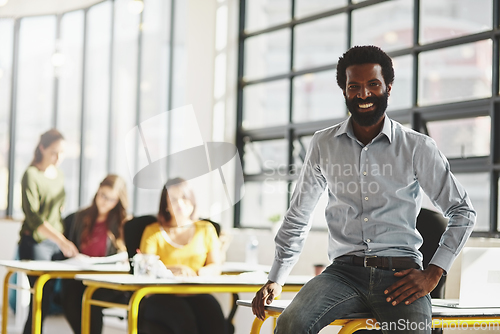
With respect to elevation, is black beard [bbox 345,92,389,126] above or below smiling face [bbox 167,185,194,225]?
above

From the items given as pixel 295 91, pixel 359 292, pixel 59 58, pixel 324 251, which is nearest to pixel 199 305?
pixel 324 251

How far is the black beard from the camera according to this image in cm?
209

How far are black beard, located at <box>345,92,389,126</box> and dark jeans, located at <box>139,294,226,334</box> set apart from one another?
1.81 m

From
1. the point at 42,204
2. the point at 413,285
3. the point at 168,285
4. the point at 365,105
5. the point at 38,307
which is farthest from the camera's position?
the point at 42,204

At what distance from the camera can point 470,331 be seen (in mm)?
3371

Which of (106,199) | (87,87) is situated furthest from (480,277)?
(87,87)

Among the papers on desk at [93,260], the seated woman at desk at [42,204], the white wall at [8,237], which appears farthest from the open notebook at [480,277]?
the white wall at [8,237]

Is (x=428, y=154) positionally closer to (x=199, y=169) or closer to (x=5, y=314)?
(x=5, y=314)

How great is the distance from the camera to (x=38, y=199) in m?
4.84

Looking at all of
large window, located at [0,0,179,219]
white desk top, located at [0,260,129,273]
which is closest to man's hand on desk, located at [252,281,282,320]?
white desk top, located at [0,260,129,273]

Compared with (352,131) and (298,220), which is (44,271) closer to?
(298,220)

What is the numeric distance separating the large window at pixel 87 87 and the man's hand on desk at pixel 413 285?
473cm

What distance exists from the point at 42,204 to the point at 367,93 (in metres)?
3.40

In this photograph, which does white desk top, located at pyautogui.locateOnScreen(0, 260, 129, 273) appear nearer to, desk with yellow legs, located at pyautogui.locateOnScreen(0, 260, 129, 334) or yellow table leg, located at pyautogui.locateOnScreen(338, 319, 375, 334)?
desk with yellow legs, located at pyautogui.locateOnScreen(0, 260, 129, 334)
